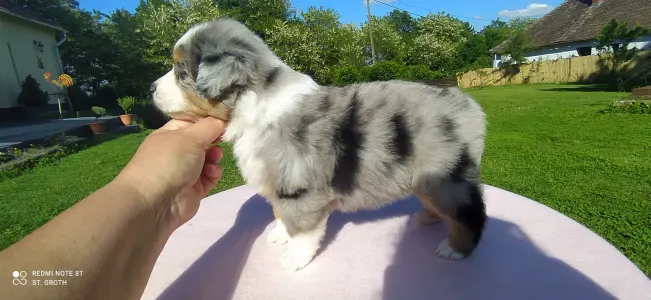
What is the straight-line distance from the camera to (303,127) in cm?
217

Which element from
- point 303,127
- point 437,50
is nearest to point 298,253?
point 303,127

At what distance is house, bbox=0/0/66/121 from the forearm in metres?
23.5

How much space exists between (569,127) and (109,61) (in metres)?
35.4

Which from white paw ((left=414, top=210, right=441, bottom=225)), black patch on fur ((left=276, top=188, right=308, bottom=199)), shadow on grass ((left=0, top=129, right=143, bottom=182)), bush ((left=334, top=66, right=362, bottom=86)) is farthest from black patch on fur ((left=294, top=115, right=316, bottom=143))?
bush ((left=334, top=66, right=362, bottom=86))

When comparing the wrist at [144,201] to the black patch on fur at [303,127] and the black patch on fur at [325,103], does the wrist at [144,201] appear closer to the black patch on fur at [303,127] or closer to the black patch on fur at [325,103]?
the black patch on fur at [303,127]

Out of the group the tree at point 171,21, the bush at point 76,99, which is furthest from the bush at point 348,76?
the bush at point 76,99

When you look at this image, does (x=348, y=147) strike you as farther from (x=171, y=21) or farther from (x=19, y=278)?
(x=171, y=21)

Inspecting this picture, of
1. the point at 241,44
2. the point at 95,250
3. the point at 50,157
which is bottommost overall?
the point at 50,157

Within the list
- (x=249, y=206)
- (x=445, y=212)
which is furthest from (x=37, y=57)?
(x=445, y=212)

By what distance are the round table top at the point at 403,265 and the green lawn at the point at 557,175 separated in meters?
2.30

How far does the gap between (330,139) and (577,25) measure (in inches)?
1609

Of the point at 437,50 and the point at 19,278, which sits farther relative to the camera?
the point at 437,50

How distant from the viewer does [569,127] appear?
10.3 m

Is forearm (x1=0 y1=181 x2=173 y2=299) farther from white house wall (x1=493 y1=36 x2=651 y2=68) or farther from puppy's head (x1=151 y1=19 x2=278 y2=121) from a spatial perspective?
white house wall (x1=493 y1=36 x2=651 y2=68)
